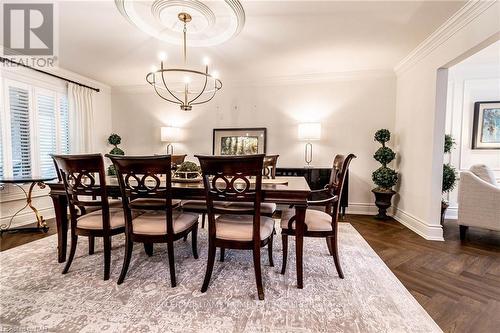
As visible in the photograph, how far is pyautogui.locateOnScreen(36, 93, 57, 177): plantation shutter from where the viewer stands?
3641 mm

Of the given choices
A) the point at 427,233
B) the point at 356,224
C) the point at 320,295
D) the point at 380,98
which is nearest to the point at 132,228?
the point at 320,295

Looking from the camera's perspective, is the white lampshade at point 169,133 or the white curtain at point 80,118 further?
the white lampshade at point 169,133

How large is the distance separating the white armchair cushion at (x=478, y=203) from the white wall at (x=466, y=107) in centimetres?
118

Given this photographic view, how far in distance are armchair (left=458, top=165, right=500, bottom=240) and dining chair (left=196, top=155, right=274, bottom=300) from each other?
8.79ft

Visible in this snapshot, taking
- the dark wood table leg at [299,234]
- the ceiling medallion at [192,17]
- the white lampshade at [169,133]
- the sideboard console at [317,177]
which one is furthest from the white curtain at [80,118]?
the dark wood table leg at [299,234]

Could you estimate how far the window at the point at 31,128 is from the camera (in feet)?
10.5

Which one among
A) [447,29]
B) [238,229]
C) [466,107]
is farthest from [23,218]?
[466,107]

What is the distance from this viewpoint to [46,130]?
3.73m

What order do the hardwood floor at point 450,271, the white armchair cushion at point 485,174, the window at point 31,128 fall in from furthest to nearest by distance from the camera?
the window at point 31,128 < the white armchair cushion at point 485,174 < the hardwood floor at point 450,271

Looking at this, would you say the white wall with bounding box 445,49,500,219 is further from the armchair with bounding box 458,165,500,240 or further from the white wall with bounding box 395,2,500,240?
the armchair with bounding box 458,165,500,240

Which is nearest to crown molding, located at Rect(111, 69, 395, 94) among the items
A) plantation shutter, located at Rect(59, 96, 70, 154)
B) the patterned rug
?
plantation shutter, located at Rect(59, 96, 70, 154)

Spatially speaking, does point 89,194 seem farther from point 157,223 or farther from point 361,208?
point 361,208

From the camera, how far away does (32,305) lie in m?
1.56

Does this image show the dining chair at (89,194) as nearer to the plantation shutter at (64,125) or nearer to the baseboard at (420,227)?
the plantation shutter at (64,125)
